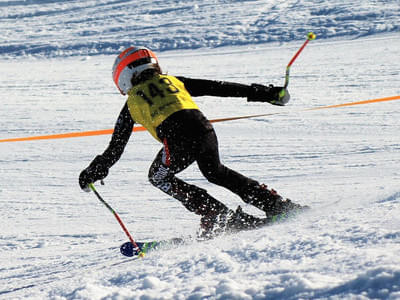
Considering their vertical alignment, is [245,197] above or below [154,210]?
above

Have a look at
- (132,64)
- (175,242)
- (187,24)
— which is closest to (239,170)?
(175,242)

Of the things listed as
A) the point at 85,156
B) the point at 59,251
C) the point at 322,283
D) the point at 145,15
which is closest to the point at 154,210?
the point at 59,251

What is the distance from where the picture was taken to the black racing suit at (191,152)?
10.3ft

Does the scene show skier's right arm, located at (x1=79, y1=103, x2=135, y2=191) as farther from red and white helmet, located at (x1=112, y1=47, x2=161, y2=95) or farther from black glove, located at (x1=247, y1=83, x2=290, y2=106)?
black glove, located at (x1=247, y1=83, x2=290, y2=106)

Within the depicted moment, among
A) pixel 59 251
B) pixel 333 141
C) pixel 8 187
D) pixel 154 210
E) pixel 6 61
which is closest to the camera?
pixel 59 251

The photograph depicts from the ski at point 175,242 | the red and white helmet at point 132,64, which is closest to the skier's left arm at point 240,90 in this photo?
the red and white helmet at point 132,64

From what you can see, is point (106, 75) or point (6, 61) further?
point (6, 61)

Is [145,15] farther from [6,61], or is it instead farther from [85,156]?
[85,156]

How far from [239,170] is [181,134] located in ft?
9.21

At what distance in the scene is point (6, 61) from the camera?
19906mm

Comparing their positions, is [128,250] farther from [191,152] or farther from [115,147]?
Result: [191,152]

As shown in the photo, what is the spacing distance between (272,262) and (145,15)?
2357 centimetres

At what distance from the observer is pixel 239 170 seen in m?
5.87

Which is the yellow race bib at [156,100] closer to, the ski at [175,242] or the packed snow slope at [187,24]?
the ski at [175,242]
